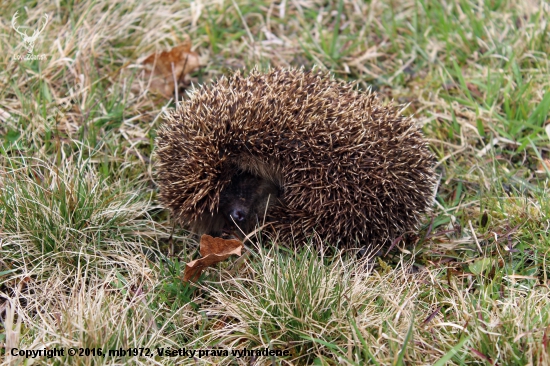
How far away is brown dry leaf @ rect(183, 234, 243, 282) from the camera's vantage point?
14.0 feet

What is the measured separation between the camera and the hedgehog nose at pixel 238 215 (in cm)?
483

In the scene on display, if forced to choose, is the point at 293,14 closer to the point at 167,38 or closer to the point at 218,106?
the point at 167,38

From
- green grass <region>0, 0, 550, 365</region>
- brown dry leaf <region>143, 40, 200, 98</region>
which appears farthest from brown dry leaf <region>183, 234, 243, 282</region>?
brown dry leaf <region>143, 40, 200, 98</region>

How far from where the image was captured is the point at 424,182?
4621mm

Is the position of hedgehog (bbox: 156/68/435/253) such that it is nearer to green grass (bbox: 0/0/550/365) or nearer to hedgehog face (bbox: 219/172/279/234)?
hedgehog face (bbox: 219/172/279/234)

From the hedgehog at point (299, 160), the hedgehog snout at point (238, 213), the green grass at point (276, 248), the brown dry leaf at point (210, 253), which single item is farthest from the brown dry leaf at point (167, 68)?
the brown dry leaf at point (210, 253)

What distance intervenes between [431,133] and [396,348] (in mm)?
3093

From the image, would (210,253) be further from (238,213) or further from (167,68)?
(167,68)

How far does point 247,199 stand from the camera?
4930 mm

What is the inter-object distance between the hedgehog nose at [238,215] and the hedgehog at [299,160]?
0.01 metres

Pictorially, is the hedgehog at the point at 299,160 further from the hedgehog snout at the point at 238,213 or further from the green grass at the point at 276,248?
the green grass at the point at 276,248

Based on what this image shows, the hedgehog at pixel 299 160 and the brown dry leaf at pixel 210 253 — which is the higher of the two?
the hedgehog at pixel 299 160

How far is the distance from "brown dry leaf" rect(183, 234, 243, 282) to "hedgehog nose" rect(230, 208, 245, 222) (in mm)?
382

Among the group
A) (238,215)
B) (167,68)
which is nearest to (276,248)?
(238,215)
